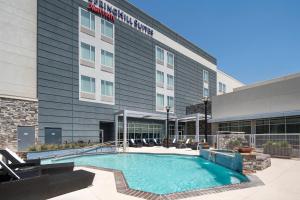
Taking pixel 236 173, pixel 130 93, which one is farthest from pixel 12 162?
pixel 130 93

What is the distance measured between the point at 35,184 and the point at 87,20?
80.4 ft

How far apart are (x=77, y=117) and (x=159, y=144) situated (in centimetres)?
1208

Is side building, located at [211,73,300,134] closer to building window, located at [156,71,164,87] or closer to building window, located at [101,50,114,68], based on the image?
building window, located at [156,71,164,87]

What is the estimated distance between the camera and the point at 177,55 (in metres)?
43.9

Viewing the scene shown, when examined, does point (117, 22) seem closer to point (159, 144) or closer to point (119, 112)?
point (119, 112)

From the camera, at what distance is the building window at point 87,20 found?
2895cm

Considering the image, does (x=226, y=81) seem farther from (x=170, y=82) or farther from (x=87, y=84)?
(x=87, y=84)

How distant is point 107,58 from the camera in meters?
31.6

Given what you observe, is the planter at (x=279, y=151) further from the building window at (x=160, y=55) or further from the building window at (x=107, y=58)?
the building window at (x=160, y=55)

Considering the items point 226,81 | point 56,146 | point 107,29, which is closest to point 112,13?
point 107,29

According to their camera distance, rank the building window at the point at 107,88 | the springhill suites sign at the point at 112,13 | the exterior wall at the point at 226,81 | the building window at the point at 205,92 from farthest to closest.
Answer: the exterior wall at the point at 226,81 < the building window at the point at 205,92 < the building window at the point at 107,88 < the springhill suites sign at the point at 112,13

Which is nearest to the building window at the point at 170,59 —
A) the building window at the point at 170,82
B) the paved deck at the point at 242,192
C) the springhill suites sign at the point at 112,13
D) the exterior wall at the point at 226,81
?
the building window at the point at 170,82

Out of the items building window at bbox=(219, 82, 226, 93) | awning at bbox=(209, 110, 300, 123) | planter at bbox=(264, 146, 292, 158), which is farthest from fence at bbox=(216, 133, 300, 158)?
building window at bbox=(219, 82, 226, 93)

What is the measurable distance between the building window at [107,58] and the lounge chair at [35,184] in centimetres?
2312
